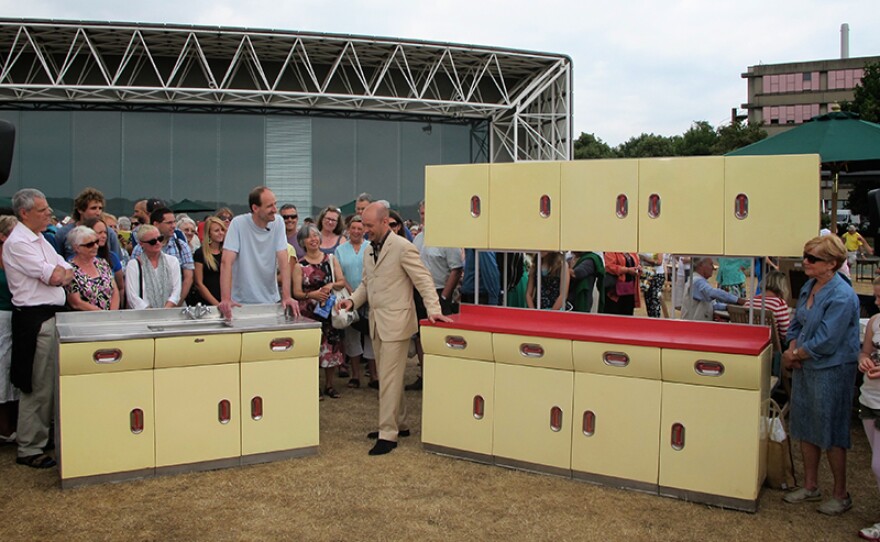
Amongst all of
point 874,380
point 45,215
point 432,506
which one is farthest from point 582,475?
point 45,215

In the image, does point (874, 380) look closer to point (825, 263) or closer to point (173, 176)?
point (825, 263)

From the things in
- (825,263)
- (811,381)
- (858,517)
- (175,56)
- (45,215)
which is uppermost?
(175,56)

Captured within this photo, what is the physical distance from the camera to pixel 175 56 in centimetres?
2205

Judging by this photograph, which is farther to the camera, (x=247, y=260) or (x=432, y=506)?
(x=247, y=260)

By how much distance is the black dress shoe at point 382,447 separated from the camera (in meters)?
5.88

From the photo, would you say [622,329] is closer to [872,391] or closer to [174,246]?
[872,391]

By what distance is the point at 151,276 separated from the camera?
22.0 ft

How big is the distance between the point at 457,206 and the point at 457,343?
48.8 inches

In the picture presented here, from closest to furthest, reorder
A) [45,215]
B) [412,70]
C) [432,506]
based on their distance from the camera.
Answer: [432,506], [45,215], [412,70]

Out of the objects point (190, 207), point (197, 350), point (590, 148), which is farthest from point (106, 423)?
point (590, 148)

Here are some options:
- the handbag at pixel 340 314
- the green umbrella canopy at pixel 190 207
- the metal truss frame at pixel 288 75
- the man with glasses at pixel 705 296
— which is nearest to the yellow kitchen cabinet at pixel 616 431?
the handbag at pixel 340 314

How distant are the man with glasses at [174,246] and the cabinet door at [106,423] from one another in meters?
1.94

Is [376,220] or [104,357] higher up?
[376,220]

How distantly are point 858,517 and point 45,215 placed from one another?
240 inches
